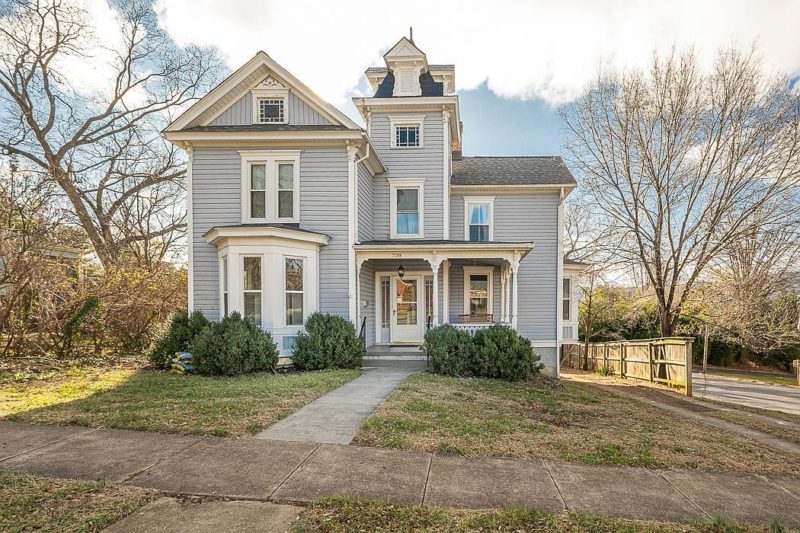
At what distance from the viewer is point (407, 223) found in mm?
14625

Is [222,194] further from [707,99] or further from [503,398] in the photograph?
[707,99]

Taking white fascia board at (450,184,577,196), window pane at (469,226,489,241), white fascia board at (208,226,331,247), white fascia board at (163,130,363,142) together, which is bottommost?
white fascia board at (208,226,331,247)

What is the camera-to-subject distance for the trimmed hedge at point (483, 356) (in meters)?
10.6

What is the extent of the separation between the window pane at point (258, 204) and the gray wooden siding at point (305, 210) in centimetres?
34

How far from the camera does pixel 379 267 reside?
14.5 m

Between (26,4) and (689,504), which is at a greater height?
(26,4)

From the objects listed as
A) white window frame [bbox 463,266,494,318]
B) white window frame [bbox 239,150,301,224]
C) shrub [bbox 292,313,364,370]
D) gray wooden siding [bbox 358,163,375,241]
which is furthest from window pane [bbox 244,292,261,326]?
white window frame [bbox 463,266,494,318]

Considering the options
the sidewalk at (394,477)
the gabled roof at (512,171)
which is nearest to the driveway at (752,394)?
the gabled roof at (512,171)

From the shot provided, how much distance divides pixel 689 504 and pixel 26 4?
26049 millimetres

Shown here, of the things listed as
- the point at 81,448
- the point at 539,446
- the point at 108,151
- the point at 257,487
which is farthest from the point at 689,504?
the point at 108,151

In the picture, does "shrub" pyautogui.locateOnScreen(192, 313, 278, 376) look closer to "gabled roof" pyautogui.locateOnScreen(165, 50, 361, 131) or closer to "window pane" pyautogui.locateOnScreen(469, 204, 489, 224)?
"gabled roof" pyautogui.locateOnScreen(165, 50, 361, 131)

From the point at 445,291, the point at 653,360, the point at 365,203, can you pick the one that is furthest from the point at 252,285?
the point at 653,360

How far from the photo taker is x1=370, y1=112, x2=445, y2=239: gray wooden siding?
14414 millimetres

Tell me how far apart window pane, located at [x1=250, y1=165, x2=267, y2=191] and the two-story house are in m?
0.04
